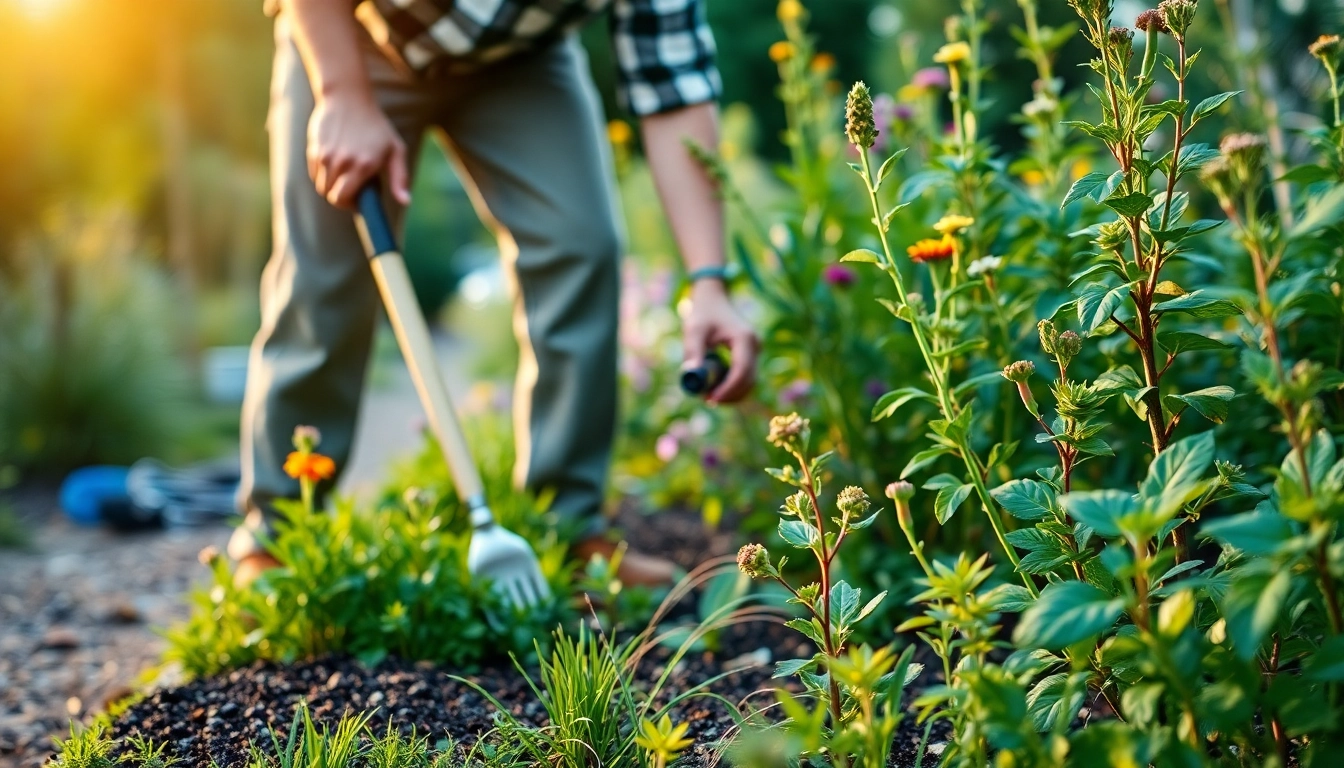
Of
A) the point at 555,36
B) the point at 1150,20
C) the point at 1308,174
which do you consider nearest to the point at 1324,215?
the point at 1150,20

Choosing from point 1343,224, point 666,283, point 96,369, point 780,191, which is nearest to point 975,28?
point 1343,224

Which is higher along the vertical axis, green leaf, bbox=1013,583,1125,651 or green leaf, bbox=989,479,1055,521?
green leaf, bbox=1013,583,1125,651

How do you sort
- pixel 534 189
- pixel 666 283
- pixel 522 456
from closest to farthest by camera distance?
1. pixel 534 189
2. pixel 522 456
3. pixel 666 283

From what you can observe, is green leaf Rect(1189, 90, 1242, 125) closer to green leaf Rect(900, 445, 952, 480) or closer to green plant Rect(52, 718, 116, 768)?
green leaf Rect(900, 445, 952, 480)

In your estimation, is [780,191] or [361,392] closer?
[361,392]

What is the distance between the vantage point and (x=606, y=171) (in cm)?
194

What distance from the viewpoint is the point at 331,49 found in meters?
1.59

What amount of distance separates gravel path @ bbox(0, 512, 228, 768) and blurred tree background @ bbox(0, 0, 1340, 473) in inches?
27.4

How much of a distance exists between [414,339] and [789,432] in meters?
0.86

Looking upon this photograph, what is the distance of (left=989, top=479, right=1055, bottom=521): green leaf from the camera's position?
951 mm

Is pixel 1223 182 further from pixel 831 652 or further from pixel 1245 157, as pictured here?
pixel 831 652

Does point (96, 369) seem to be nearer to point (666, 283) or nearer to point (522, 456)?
point (666, 283)

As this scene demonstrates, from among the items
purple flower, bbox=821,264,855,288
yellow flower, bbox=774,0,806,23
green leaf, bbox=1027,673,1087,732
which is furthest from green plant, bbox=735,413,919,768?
yellow flower, bbox=774,0,806,23

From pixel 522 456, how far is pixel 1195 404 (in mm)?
1271
